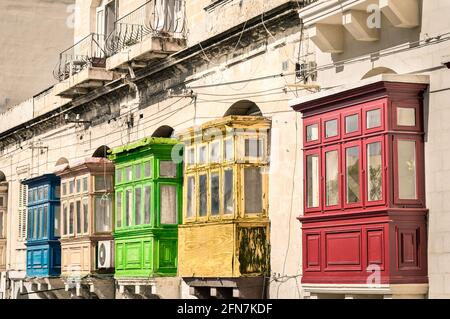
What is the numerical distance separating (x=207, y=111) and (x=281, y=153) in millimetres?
2702

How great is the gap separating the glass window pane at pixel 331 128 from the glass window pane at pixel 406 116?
3.81ft

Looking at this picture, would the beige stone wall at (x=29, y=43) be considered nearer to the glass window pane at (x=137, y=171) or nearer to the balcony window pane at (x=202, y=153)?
the glass window pane at (x=137, y=171)

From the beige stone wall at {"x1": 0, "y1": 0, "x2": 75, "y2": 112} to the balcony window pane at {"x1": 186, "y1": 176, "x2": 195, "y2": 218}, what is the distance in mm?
14424

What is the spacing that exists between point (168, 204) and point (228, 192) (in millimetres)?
2562

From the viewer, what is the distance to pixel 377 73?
1705cm

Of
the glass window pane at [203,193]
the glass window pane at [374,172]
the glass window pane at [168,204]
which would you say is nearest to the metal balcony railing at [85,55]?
the glass window pane at [168,204]

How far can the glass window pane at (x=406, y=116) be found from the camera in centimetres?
1580

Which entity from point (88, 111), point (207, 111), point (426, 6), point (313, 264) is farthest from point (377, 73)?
point (88, 111)

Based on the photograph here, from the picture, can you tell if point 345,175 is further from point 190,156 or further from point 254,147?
point 190,156

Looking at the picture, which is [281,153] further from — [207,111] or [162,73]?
[162,73]

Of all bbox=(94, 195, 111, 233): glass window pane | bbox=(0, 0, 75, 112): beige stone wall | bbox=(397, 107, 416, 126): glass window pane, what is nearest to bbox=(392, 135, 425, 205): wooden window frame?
bbox=(397, 107, 416, 126): glass window pane

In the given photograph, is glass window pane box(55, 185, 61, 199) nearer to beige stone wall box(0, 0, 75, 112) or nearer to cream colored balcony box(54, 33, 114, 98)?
cream colored balcony box(54, 33, 114, 98)

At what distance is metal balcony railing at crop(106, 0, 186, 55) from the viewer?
22984 mm

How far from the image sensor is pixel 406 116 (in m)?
15.9
